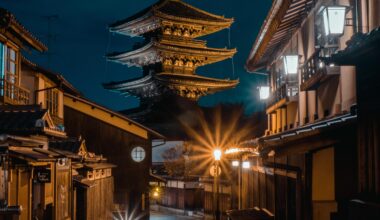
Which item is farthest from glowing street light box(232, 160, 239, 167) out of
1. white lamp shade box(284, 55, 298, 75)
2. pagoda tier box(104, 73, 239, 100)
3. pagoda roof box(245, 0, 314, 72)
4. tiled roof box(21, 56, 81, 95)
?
pagoda tier box(104, 73, 239, 100)

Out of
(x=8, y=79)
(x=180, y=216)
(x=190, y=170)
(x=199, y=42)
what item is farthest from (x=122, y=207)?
(x=199, y=42)

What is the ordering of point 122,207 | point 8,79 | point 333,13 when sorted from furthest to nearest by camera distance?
1. point 122,207
2. point 8,79
3. point 333,13

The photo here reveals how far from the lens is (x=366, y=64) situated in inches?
307

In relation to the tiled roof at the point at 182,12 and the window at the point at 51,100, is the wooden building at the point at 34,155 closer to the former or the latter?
the window at the point at 51,100

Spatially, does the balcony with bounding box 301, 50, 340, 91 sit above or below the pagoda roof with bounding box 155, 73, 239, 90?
below

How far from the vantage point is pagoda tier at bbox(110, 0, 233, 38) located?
5122 cm

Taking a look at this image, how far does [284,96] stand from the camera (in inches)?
814

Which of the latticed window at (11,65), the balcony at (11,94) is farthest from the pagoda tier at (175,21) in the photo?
the latticed window at (11,65)

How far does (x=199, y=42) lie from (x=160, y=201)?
1522 cm

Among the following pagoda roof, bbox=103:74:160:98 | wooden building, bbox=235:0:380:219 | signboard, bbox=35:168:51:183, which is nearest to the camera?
wooden building, bbox=235:0:380:219

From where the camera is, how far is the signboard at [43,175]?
678 inches

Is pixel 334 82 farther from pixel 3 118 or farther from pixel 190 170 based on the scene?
pixel 190 170

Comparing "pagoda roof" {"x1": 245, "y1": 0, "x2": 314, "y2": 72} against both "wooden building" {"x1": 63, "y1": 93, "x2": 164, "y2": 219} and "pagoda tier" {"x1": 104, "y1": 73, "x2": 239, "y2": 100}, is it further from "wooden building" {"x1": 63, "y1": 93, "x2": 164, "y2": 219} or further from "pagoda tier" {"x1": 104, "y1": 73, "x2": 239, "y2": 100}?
"pagoda tier" {"x1": 104, "y1": 73, "x2": 239, "y2": 100}

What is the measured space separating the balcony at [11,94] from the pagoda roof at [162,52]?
1206 inches
